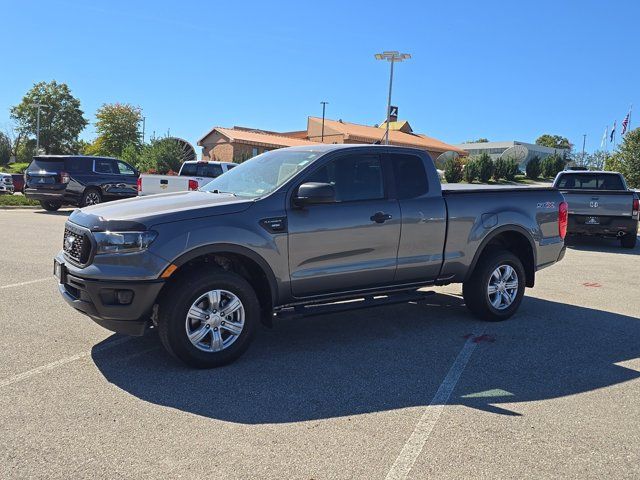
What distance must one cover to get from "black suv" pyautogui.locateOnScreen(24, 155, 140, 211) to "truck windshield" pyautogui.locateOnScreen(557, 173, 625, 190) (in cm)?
1330

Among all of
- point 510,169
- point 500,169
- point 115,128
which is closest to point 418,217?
point 500,169

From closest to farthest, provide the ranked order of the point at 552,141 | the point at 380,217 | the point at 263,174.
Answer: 1. the point at 380,217
2. the point at 263,174
3. the point at 552,141

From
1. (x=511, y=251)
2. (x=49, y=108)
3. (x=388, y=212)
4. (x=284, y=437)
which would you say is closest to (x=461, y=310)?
(x=511, y=251)

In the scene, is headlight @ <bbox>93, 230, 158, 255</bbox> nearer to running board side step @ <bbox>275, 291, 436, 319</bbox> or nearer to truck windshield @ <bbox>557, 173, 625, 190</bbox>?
running board side step @ <bbox>275, 291, 436, 319</bbox>

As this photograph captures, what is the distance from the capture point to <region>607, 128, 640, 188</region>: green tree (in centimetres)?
3597

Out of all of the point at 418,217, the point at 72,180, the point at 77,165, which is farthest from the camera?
the point at 77,165

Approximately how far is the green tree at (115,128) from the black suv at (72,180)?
49.9 metres

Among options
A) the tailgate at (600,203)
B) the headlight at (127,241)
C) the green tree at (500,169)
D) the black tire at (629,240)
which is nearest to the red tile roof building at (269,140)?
the green tree at (500,169)

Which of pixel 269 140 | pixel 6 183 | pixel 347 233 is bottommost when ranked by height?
pixel 6 183

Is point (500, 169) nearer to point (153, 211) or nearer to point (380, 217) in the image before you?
point (380, 217)

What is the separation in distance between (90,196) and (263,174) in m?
13.9

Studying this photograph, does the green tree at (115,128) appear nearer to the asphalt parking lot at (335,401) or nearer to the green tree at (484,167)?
the green tree at (484,167)

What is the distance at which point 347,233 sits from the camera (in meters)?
5.21

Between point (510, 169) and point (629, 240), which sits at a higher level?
point (510, 169)
